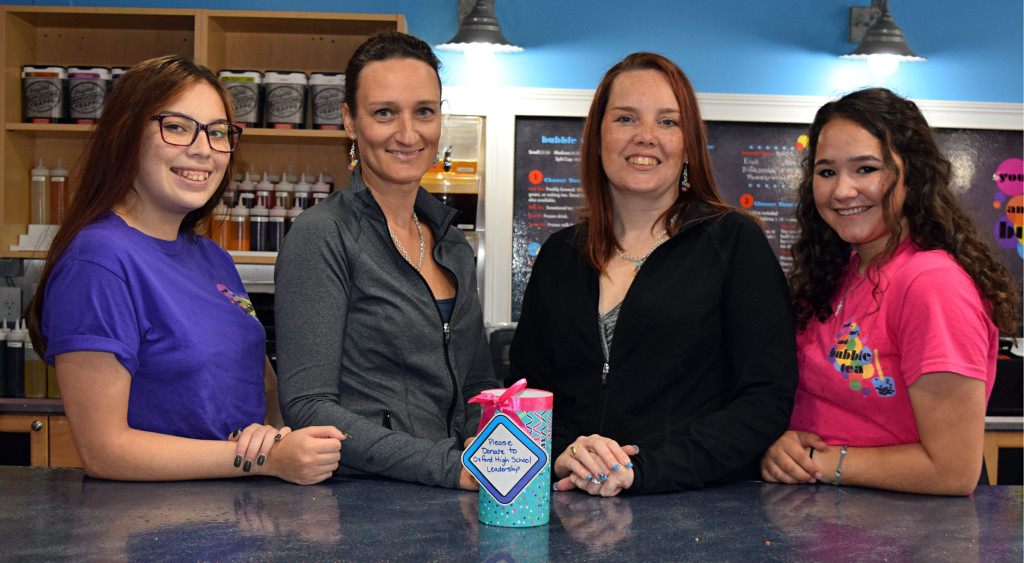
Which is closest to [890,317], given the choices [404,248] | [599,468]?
[599,468]

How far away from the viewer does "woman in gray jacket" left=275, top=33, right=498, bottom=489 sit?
1.36 metres

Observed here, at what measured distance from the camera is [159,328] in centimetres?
135

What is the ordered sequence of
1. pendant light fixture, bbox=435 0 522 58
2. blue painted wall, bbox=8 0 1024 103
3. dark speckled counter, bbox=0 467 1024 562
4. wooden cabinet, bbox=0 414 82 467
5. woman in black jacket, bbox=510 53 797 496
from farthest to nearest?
1. blue painted wall, bbox=8 0 1024 103
2. pendant light fixture, bbox=435 0 522 58
3. wooden cabinet, bbox=0 414 82 467
4. woman in black jacket, bbox=510 53 797 496
5. dark speckled counter, bbox=0 467 1024 562

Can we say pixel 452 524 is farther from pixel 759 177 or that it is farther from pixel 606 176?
pixel 759 177

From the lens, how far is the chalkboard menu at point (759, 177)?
362cm

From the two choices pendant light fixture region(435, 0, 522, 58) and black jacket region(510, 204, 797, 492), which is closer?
black jacket region(510, 204, 797, 492)

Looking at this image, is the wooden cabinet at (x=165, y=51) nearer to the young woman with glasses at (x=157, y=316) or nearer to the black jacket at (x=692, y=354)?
the young woman with glasses at (x=157, y=316)

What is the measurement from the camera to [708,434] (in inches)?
54.4

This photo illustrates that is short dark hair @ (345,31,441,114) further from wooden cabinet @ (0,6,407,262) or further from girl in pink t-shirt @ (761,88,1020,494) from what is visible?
wooden cabinet @ (0,6,407,262)

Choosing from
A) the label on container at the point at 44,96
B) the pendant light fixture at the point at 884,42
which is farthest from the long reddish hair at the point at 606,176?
the label on container at the point at 44,96

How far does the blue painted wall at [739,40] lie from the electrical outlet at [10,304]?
1278mm

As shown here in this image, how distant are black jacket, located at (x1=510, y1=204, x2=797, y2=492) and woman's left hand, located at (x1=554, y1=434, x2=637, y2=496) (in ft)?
0.38

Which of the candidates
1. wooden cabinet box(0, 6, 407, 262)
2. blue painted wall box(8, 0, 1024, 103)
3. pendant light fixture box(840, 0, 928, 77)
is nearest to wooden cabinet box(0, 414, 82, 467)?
wooden cabinet box(0, 6, 407, 262)

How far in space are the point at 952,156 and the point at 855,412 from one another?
→ 8.84 ft
